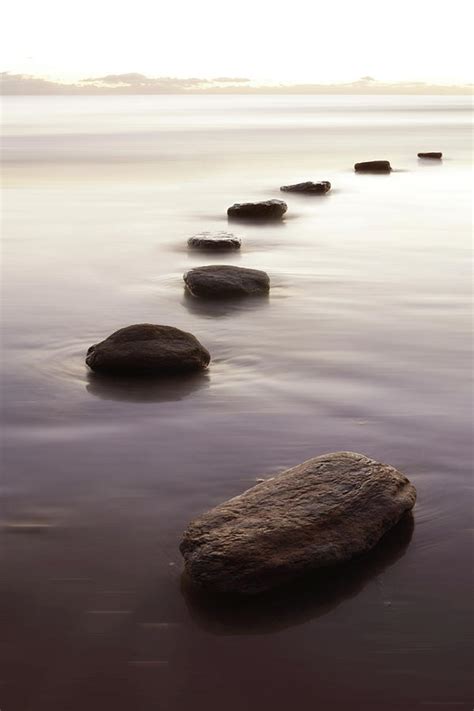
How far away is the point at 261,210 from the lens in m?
15.6

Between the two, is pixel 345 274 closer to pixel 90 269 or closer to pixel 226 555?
pixel 90 269

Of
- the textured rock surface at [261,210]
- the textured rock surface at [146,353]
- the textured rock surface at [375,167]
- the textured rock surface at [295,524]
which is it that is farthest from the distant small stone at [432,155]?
the textured rock surface at [295,524]

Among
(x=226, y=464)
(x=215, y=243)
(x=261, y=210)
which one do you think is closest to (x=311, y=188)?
(x=261, y=210)

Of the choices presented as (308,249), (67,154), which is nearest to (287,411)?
(308,249)

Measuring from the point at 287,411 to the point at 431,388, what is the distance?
45.0 inches

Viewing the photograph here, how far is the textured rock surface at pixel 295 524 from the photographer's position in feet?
12.2

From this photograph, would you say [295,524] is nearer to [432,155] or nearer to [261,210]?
[261,210]

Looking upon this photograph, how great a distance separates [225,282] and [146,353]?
2.84 metres

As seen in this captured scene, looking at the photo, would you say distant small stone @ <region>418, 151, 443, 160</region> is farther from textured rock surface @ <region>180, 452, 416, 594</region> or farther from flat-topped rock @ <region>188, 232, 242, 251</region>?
textured rock surface @ <region>180, 452, 416, 594</region>

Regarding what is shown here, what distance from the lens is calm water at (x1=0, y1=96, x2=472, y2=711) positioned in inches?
133

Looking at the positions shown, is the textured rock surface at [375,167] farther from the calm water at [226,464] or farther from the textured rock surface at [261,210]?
the calm water at [226,464]

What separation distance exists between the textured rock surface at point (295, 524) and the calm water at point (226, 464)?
106 millimetres

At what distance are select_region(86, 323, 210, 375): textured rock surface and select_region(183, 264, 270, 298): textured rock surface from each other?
2.54 m

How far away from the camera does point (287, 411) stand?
602cm
